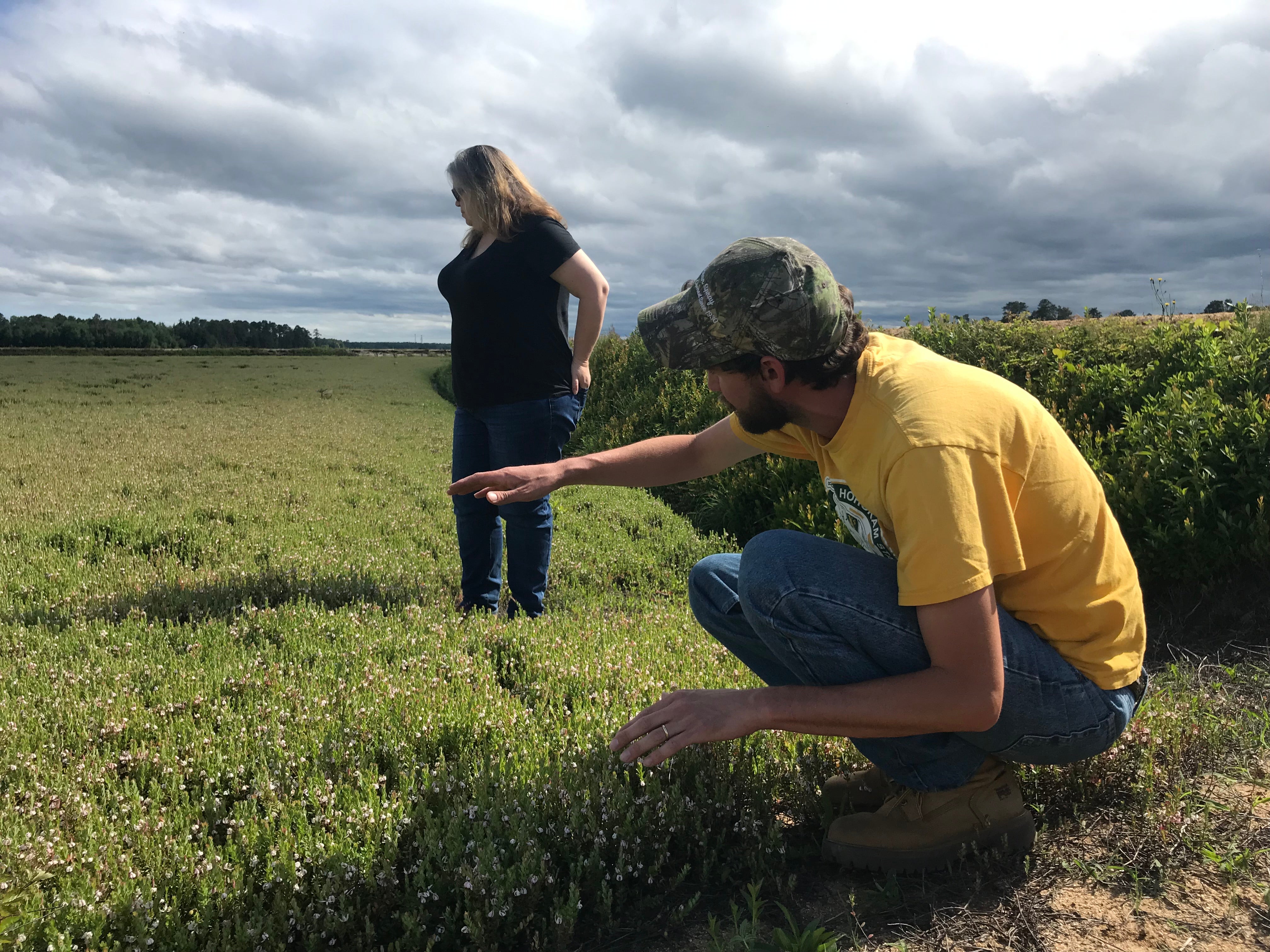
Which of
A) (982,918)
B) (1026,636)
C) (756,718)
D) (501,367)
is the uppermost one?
(501,367)

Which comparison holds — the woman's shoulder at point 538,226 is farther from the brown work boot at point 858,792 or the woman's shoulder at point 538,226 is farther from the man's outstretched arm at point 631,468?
the brown work boot at point 858,792

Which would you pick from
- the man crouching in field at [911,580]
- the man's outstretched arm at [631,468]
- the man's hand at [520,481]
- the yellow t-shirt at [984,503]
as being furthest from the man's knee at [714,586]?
the man's hand at [520,481]

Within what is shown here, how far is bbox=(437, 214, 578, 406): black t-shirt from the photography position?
445 cm

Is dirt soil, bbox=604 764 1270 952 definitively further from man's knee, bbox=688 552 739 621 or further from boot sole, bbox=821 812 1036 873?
man's knee, bbox=688 552 739 621

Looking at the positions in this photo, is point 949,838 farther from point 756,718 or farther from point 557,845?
point 557,845

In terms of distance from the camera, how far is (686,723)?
80.7 inches

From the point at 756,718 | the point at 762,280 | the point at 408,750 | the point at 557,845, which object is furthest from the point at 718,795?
the point at 762,280

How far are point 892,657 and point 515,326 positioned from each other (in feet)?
9.79

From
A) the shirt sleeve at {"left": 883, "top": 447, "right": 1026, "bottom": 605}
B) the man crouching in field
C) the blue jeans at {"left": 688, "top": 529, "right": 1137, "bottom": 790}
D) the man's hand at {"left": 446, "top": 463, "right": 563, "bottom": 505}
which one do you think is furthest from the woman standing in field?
the shirt sleeve at {"left": 883, "top": 447, "right": 1026, "bottom": 605}

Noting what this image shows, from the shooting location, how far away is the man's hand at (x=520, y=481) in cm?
301

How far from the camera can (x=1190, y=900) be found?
2309 millimetres

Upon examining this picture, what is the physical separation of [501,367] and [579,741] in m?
2.23

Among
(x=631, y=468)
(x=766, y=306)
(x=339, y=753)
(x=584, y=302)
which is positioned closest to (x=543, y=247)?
(x=584, y=302)

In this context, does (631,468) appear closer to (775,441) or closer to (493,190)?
(775,441)
